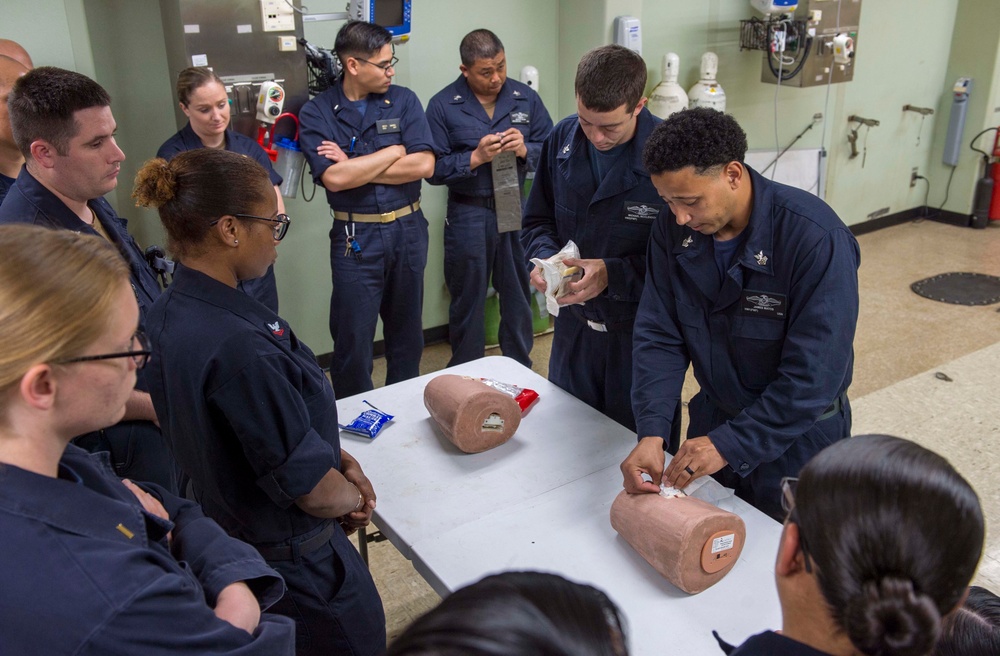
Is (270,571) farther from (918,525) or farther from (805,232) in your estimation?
(805,232)

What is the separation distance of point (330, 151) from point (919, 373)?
317 centimetres

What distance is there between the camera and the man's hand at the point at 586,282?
93.1 inches

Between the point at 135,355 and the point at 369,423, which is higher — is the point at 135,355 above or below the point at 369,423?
above

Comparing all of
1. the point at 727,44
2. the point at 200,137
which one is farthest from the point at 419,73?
the point at 727,44

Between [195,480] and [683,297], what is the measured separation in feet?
4.05

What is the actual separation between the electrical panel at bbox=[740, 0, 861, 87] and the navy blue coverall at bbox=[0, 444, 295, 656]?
4.90 meters

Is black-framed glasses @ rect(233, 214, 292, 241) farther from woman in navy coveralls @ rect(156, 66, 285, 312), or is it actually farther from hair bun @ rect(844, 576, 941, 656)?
woman in navy coveralls @ rect(156, 66, 285, 312)

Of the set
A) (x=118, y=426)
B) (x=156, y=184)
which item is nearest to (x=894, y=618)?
(x=156, y=184)

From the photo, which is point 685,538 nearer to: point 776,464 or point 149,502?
point 776,464

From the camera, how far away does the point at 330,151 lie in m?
3.38

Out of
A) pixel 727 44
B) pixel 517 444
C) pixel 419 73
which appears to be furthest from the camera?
pixel 727 44

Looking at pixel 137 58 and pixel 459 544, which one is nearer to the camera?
pixel 459 544

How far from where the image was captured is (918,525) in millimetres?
869

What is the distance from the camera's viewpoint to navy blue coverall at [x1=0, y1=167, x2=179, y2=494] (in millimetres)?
2082
